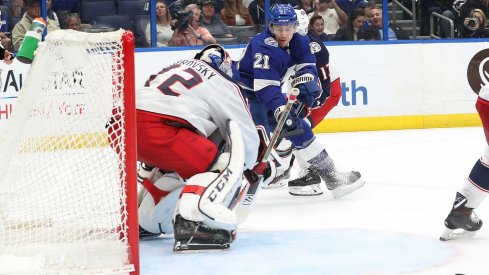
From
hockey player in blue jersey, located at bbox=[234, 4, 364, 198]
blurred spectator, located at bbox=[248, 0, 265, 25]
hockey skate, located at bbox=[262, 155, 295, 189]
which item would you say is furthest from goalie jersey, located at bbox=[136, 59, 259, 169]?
blurred spectator, located at bbox=[248, 0, 265, 25]

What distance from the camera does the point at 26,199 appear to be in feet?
11.5

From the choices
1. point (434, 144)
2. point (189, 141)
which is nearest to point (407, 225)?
point (189, 141)

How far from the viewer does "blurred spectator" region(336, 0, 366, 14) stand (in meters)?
8.20

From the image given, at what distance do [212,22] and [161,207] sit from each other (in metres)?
3.93

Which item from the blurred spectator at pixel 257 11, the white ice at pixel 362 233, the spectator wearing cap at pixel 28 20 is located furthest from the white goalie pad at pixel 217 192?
the blurred spectator at pixel 257 11

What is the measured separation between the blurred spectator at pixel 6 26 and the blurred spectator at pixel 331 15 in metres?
2.25

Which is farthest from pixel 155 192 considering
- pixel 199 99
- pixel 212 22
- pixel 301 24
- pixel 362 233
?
pixel 212 22

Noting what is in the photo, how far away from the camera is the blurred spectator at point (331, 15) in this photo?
8047 millimetres

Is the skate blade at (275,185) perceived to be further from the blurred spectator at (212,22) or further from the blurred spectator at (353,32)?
the blurred spectator at (353,32)

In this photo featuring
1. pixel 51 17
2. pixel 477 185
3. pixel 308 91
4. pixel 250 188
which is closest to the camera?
pixel 477 185

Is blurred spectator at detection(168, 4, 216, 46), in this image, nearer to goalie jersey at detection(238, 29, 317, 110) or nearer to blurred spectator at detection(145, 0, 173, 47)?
blurred spectator at detection(145, 0, 173, 47)

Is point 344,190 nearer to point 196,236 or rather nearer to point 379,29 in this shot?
point 196,236

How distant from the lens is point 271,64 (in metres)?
5.10

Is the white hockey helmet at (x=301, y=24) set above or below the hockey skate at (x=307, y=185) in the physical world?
above
